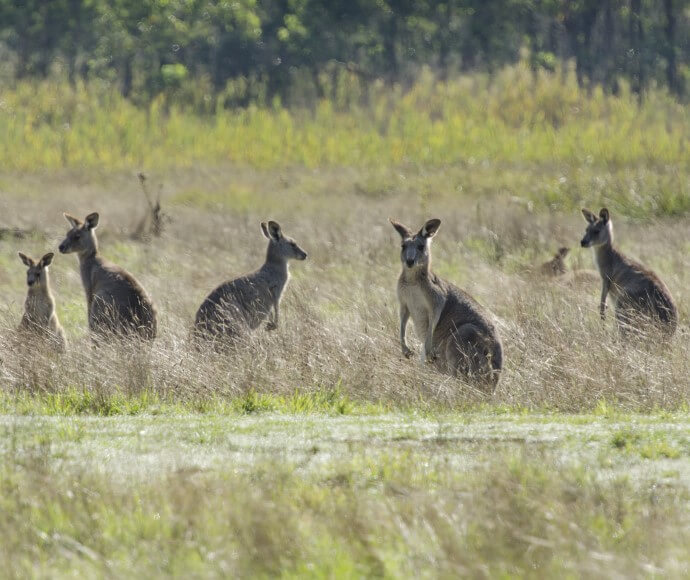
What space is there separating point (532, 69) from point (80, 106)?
46.9ft

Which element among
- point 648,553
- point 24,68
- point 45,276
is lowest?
point 24,68

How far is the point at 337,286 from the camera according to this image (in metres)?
15.9

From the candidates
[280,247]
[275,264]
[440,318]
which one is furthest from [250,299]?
[440,318]

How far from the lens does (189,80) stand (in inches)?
1711

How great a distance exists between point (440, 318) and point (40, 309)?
13.9 feet

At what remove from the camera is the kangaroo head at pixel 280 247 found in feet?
47.3

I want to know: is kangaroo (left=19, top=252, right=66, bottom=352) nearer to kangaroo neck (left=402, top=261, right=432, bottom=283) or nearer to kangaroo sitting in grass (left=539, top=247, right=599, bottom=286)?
kangaroo neck (left=402, top=261, right=432, bottom=283)

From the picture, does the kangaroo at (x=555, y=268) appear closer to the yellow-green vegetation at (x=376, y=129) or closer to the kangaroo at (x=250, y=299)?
the kangaroo at (x=250, y=299)

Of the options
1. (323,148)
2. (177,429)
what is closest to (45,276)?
(177,429)

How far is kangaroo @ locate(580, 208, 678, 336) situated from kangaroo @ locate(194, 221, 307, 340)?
304cm

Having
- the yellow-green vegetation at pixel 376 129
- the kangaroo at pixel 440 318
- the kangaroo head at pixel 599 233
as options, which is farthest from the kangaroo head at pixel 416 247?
the yellow-green vegetation at pixel 376 129

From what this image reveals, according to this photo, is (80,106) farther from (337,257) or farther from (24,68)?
(337,257)

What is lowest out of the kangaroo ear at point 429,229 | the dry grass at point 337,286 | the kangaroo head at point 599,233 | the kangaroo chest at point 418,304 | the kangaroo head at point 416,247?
the dry grass at point 337,286

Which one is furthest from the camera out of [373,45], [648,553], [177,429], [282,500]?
[373,45]
